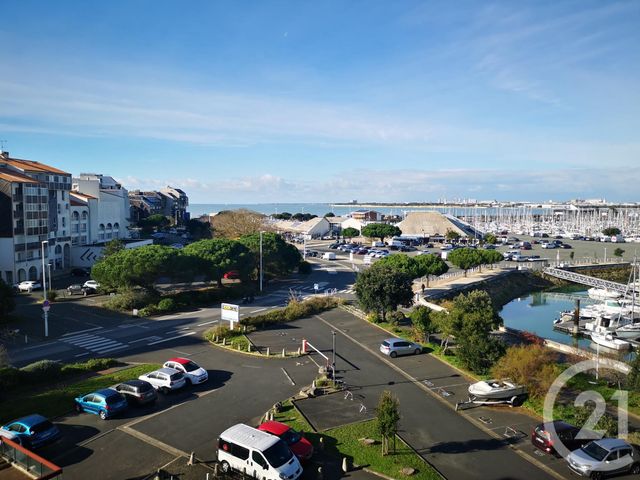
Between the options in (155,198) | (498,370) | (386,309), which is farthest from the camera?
(155,198)

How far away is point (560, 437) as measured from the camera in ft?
51.5

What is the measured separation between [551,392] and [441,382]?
16.0 feet

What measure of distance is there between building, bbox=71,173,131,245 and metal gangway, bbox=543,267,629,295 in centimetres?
6449

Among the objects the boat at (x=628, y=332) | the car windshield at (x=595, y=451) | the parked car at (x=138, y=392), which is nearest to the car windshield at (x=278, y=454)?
the parked car at (x=138, y=392)

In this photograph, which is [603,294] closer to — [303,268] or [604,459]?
[303,268]

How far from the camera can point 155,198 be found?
12700cm

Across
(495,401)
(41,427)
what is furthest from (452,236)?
(41,427)

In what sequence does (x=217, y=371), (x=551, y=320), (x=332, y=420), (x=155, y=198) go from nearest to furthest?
(x=332, y=420), (x=217, y=371), (x=551, y=320), (x=155, y=198)

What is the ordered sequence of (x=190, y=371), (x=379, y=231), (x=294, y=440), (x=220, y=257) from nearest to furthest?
(x=294, y=440)
(x=190, y=371)
(x=220, y=257)
(x=379, y=231)

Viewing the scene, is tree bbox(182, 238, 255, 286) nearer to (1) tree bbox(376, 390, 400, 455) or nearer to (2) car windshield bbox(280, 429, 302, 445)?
(2) car windshield bbox(280, 429, 302, 445)

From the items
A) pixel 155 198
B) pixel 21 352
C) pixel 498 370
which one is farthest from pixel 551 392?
pixel 155 198

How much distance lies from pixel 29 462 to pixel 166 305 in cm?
2544

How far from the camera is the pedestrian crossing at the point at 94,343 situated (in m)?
28.2

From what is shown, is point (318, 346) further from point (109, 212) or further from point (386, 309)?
point (109, 212)
